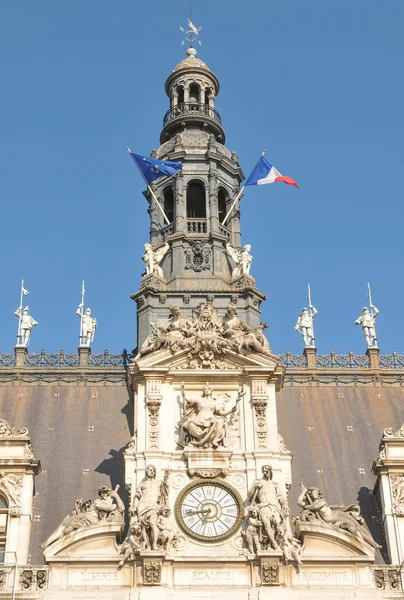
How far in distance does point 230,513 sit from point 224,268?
17.0 m

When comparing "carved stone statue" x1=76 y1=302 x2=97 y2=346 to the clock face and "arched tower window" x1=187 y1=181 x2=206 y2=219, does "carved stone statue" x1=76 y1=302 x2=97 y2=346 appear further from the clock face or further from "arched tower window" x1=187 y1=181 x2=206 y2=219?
the clock face

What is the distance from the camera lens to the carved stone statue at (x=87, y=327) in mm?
53031

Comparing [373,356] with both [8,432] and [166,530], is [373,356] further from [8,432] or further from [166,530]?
[8,432]

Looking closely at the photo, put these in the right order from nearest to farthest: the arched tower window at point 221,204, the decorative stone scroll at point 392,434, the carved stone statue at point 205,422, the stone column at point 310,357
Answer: the carved stone statue at point 205,422
the decorative stone scroll at point 392,434
the stone column at point 310,357
the arched tower window at point 221,204

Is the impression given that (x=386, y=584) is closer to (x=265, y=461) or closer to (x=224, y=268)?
(x=265, y=461)

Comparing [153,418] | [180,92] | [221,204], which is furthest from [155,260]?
[153,418]

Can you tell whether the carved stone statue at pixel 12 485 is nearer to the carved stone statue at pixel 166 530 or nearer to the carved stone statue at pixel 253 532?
the carved stone statue at pixel 166 530

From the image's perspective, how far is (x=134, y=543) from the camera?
38344 millimetres

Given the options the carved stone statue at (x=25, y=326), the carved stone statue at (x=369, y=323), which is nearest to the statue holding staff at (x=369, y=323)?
the carved stone statue at (x=369, y=323)

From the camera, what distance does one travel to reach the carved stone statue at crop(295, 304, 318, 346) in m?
54.0

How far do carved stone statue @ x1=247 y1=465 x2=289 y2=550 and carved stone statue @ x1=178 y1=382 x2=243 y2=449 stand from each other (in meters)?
2.01

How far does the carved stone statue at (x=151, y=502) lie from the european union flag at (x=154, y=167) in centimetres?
1866

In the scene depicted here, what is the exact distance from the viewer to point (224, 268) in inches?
2147

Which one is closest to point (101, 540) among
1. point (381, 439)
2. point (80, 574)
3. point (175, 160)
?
point (80, 574)
